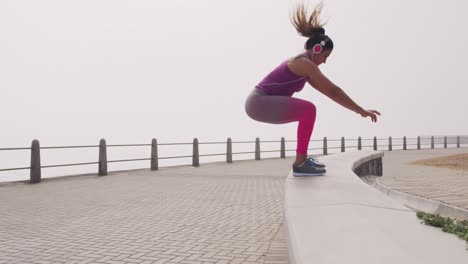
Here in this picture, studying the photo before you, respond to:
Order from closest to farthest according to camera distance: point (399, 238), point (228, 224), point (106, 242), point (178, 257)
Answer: point (399, 238) → point (178, 257) → point (106, 242) → point (228, 224)

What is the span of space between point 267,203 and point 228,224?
1787mm

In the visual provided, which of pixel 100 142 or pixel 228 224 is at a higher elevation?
pixel 100 142

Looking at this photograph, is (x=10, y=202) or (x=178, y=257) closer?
(x=178, y=257)

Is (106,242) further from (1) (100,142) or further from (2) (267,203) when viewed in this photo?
(1) (100,142)

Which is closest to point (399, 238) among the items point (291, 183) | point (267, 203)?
point (291, 183)

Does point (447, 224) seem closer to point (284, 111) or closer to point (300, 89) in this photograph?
point (284, 111)

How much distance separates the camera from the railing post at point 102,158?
12742 millimetres

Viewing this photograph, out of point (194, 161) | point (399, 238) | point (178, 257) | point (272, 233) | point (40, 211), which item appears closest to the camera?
point (399, 238)

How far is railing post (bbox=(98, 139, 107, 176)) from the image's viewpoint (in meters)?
12.7

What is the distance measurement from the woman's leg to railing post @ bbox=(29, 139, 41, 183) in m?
7.95

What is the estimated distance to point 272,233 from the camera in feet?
14.8

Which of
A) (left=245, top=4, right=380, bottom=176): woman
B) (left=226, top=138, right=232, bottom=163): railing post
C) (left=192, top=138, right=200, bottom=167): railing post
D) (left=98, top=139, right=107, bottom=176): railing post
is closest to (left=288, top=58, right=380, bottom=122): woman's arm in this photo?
(left=245, top=4, right=380, bottom=176): woman

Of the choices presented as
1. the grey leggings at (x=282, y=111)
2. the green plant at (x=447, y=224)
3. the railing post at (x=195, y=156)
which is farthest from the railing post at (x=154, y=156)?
the green plant at (x=447, y=224)

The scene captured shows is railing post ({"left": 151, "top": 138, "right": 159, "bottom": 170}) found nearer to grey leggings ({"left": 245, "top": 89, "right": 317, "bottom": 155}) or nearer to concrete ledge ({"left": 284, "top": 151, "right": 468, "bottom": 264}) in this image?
grey leggings ({"left": 245, "top": 89, "right": 317, "bottom": 155})
